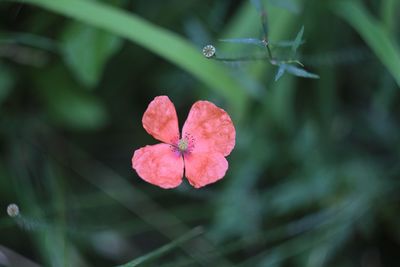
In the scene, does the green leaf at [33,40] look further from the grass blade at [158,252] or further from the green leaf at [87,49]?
the grass blade at [158,252]

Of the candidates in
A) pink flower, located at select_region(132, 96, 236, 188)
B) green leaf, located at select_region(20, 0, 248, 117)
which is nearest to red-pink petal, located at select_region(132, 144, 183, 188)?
pink flower, located at select_region(132, 96, 236, 188)

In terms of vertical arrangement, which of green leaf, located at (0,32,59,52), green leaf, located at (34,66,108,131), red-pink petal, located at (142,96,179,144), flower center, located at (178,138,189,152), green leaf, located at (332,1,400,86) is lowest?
flower center, located at (178,138,189,152)

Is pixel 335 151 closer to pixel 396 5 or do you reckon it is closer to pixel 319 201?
pixel 319 201

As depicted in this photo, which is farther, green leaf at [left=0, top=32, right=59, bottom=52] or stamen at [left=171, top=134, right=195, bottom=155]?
green leaf at [left=0, top=32, right=59, bottom=52]

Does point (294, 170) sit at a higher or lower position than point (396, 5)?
lower

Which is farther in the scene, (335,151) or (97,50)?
(335,151)

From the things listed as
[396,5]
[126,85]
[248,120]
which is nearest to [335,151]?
[248,120]

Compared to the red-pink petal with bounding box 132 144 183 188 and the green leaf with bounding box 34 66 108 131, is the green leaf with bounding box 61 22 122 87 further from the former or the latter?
the red-pink petal with bounding box 132 144 183 188
